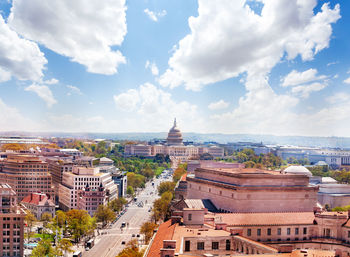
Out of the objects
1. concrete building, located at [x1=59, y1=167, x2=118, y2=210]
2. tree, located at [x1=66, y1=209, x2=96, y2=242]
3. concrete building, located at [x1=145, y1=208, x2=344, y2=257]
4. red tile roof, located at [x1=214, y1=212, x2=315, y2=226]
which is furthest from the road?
red tile roof, located at [x1=214, y1=212, x2=315, y2=226]

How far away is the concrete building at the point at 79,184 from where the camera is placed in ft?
356

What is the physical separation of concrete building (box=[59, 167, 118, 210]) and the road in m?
9.16

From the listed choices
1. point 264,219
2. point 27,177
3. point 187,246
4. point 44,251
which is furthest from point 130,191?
point 187,246

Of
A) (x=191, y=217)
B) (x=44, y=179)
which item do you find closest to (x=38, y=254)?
(x=191, y=217)

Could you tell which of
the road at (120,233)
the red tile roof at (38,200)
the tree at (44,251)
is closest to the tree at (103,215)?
the road at (120,233)

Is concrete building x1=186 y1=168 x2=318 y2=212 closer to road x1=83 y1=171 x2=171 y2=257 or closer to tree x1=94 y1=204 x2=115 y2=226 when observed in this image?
road x1=83 y1=171 x2=171 y2=257

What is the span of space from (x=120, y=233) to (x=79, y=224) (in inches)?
392

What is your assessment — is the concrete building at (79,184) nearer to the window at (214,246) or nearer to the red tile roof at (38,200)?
the red tile roof at (38,200)

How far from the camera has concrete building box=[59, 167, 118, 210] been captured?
10850 centimetres

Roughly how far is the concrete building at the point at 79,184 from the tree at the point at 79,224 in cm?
2203

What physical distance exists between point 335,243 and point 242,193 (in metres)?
16.7

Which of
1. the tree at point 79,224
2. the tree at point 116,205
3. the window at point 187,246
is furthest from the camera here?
the tree at point 116,205

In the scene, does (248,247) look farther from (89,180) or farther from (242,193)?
(89,180)

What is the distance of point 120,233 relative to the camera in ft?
286
